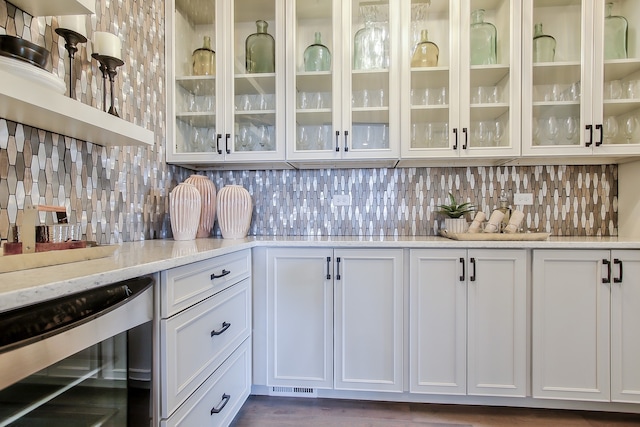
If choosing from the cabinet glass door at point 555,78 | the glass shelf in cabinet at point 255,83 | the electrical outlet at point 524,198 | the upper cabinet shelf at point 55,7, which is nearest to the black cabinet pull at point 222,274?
the upper cabinet shelf at point 55,7

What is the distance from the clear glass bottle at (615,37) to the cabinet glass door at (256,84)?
193cm

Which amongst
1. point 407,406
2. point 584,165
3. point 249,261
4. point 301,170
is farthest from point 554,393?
point 301,170

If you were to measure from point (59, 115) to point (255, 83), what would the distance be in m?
1.26

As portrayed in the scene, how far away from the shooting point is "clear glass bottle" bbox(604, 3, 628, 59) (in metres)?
2.01

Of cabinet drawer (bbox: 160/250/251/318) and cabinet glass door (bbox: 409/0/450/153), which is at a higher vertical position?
cabinet glass door (bbox: 409/0/450/153)

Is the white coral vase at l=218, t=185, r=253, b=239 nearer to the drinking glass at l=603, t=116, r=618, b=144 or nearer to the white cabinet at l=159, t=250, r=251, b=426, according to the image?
the white cabinet at l=159, t=250, r=251, b=426

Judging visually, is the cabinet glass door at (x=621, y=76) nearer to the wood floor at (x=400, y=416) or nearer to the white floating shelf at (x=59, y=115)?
the wood floor at (x=400, y=416)

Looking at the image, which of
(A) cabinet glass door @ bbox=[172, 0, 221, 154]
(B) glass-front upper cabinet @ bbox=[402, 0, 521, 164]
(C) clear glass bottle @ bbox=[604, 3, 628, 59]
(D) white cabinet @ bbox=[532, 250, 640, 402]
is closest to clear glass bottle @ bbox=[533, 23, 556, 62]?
(B) glass-front upper cabinet @ bbox=[402, 0, 521, 164]

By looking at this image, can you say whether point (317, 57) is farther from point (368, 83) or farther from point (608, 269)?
point (608, 269)

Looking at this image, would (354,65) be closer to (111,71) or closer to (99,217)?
(111,71)

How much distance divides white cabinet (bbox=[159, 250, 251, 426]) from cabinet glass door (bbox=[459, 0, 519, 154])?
1528mm

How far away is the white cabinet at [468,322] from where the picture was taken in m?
1.79

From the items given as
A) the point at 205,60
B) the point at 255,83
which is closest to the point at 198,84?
the point at 205,60

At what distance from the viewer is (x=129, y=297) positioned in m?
0.90
